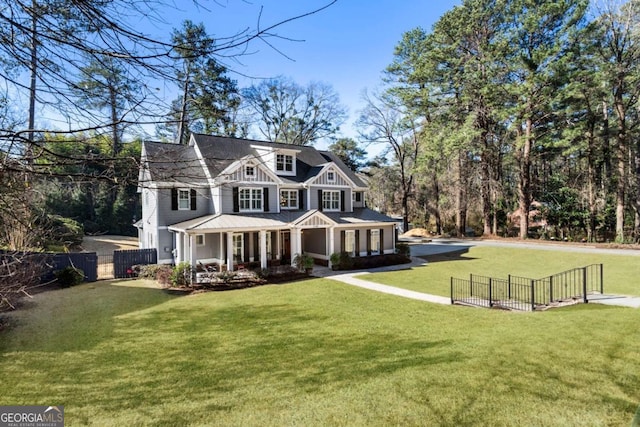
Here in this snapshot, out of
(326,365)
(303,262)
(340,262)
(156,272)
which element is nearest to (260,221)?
(303,262)

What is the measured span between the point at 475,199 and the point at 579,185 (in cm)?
979

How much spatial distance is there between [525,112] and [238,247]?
1042 inches

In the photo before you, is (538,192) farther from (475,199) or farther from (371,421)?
(371,421)

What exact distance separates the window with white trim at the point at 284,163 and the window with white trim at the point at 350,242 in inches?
237

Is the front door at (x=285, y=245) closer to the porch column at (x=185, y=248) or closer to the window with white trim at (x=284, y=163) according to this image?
the window with white trim at (x=284, y=163)

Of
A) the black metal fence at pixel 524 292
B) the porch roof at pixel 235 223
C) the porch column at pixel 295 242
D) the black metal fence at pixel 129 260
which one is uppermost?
the porch roof at pixel 235 223

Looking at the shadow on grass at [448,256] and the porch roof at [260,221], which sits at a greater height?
the porch roof at [260,221]

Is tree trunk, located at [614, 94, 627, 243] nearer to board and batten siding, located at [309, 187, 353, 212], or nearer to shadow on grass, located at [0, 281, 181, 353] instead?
board and batten siding, located at [309, 187, 353, 212]

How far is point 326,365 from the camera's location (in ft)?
19.8

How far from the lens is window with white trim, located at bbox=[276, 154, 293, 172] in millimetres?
21562

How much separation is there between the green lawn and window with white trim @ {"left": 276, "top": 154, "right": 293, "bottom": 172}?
12.6m

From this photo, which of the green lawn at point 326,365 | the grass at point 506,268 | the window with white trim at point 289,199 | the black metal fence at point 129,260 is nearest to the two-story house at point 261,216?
the window with white trim at point 289,199

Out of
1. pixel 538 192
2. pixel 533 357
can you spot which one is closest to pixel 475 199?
pixel 538 192

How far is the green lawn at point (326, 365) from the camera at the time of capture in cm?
429
